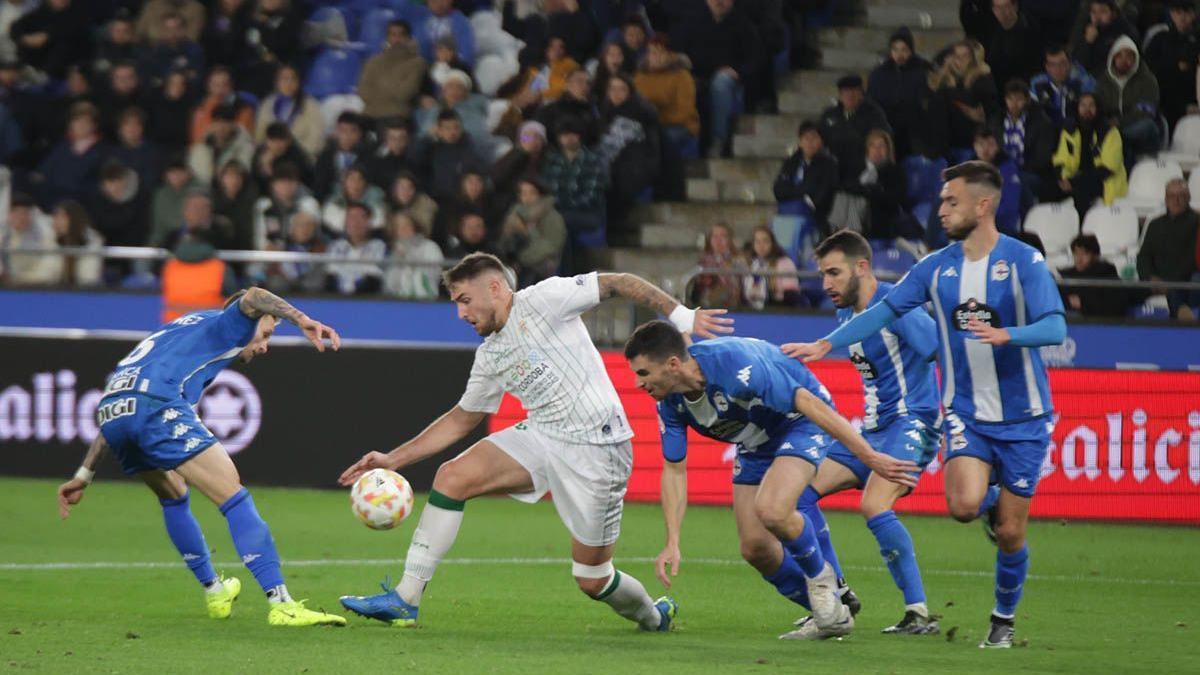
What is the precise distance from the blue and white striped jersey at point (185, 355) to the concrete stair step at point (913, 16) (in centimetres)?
1198

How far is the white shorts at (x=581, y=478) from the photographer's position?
29.7 feet

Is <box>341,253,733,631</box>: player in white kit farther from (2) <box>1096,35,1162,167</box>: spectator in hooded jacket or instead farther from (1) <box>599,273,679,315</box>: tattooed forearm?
(2) <box>1096,35,1162,167</box>: spectator in hooded jacket

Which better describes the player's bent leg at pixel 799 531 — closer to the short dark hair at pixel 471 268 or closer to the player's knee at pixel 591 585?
the player's knee at pixel 591 585

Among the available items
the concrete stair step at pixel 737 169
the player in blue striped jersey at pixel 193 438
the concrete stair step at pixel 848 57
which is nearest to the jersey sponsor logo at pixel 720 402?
the player in blue striped jersey at pixel 193 438

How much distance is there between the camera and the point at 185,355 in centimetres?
965

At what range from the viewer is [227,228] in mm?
19656

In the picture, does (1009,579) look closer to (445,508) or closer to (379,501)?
(445,508)

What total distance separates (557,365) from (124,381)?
85.6 inches

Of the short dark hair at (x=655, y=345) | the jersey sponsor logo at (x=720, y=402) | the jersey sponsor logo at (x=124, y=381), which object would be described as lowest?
the jersey sponsor logo at (x=124, y=381)

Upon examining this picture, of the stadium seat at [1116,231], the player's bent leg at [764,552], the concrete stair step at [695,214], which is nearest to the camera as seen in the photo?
the player's bent leg at [764,552]

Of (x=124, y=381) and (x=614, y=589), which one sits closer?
(x=614, y=589)

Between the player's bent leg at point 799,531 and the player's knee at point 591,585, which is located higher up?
the player's bent leg at point 799,531

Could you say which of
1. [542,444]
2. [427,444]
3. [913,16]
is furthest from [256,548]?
[913,16]

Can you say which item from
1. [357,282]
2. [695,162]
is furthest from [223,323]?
[695,162]
